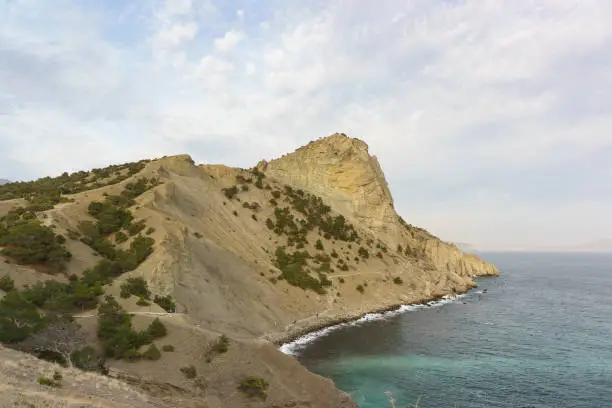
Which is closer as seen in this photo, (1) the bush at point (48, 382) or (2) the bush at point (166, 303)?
(1) the bush at point (48, 382)

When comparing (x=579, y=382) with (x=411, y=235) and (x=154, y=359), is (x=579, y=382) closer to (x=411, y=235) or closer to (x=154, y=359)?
(x=154, y=359)

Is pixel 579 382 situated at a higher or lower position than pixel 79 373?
lower

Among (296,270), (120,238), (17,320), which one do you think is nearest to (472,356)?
(296,270)

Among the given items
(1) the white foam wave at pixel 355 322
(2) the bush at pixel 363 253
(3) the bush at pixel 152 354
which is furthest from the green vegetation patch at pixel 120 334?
(2) the bush at pixel 363 253

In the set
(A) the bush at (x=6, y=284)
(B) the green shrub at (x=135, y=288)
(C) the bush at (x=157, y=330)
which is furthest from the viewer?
(B) the green shrub at (x=135, y=288)

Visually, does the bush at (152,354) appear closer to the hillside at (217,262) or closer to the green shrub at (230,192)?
the hillside at (217,262)

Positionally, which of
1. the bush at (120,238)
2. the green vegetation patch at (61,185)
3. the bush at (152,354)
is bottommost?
the bush at (152,354)

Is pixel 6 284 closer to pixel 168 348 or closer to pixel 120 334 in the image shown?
pixel 120 334

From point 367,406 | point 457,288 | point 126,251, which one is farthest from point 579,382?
point 457,288
